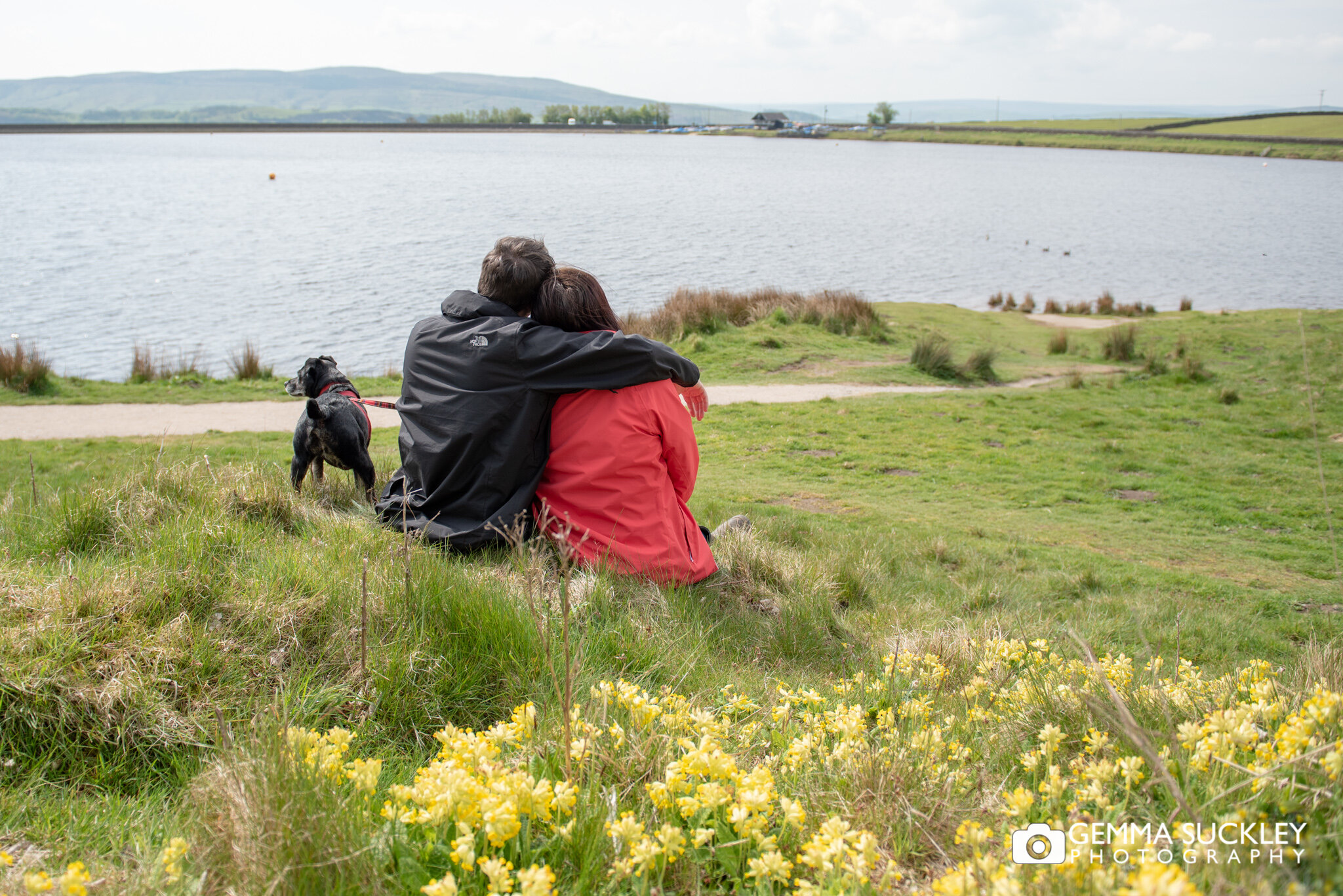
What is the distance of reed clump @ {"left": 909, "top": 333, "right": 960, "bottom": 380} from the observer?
15742 millimetres

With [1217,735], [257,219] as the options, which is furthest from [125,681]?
[257,219]

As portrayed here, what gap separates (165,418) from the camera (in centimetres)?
1125

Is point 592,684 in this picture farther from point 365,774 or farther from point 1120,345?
point 1120,345

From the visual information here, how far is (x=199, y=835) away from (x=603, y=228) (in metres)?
37.6

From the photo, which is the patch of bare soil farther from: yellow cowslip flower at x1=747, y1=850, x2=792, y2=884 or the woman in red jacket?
yellow cowslip flower at x1=747, y1=850, x2=792, y2=884

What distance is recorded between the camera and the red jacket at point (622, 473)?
4.04 metres

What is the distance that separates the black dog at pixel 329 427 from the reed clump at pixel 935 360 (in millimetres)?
12261

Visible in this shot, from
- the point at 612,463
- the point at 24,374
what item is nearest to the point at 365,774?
the point at 612,463

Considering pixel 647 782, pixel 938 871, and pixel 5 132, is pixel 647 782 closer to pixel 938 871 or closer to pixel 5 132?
pixel 938 871

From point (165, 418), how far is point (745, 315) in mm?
11906

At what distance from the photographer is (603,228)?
37.8 metres

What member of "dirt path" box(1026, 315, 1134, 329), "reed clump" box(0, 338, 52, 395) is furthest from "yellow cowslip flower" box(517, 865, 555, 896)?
"dirt path" box(1026, 315, 1134, 329)

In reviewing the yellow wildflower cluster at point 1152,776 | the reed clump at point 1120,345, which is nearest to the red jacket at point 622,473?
the yellow wildflower cluster at point 1152,776

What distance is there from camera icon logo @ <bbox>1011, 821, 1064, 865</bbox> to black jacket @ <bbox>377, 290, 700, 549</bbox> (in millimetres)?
2621
